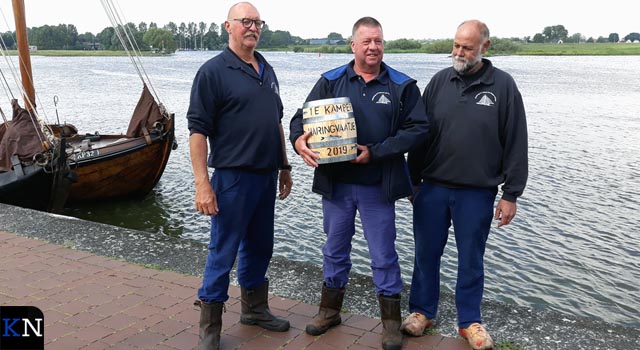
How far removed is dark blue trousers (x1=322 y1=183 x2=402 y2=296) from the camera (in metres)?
3.57

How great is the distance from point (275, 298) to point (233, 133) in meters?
1.49

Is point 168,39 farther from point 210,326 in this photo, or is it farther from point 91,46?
point 210,326

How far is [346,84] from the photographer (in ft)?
11.7

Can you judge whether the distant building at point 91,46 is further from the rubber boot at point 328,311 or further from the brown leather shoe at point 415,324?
the brown leather shoe at point 415,324

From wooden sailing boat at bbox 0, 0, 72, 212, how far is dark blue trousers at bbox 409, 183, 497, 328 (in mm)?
7293

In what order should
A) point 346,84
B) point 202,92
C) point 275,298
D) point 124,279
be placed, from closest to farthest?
point 202,92 → point 346,84 → point 275,298 → point 124,279

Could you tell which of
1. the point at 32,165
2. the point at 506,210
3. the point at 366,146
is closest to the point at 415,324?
the point at 506,210

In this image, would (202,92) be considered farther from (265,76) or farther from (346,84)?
(346,84)

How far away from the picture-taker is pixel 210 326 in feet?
11.6

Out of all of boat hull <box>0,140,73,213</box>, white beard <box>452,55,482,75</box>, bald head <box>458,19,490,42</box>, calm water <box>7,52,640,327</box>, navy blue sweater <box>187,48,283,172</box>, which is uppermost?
bald head <box>458,19,490,42</box>

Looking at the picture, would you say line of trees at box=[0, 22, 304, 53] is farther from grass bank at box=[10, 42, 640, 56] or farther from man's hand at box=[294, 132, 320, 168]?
man's hand at box=[294, 132, 320, 168]

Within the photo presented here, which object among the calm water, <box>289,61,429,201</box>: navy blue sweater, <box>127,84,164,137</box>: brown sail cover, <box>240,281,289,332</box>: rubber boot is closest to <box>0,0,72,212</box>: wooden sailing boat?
the calm water

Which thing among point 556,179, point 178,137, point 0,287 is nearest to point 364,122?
point 0,287

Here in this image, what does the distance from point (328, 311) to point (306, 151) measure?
1125mm
